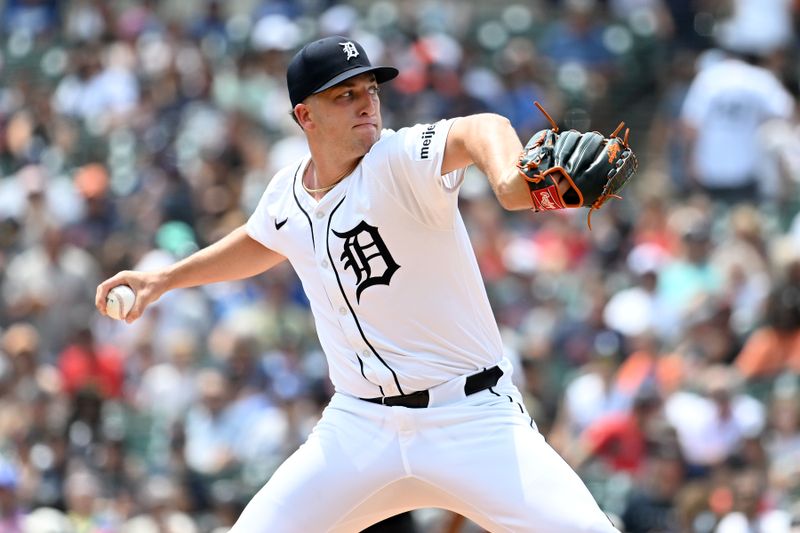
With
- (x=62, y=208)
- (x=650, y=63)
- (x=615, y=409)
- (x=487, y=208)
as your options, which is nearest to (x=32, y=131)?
(x=62, y=208)

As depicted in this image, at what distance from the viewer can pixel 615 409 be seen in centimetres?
911

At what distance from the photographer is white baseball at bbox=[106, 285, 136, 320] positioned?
5242mm

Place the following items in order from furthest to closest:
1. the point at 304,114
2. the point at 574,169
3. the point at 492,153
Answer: the point at 304,114 < the point at 492,153 < the point at 574,169

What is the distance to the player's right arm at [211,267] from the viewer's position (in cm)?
536

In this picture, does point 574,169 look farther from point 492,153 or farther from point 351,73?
point 351,73

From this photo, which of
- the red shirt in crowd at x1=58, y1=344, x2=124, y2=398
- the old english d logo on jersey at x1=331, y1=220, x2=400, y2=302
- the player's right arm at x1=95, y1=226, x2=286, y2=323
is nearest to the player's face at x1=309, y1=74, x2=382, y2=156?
the old english d logo on jersey at x1=331, y1=220, x2=400, y2=302

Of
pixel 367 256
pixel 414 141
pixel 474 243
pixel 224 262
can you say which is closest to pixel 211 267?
pixel 224 262

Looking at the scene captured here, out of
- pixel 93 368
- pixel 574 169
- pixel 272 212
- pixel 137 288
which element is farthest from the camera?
pixel 93 368

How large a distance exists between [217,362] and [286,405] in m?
1.12

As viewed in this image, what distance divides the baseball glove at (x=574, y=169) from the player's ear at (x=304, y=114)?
1.16 meters

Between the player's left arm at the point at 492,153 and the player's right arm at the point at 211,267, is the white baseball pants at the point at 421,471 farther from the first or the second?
the player's left arm at the point at 492,153

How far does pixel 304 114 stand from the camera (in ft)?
16.3

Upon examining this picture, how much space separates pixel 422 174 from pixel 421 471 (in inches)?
40.0

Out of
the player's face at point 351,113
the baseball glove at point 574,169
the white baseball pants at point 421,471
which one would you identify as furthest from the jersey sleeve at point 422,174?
the white baseball pants at point 421,471
